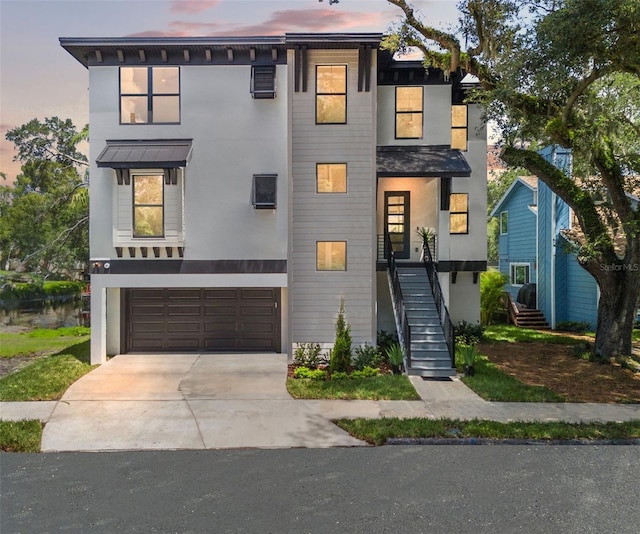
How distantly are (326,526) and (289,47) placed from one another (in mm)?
11159

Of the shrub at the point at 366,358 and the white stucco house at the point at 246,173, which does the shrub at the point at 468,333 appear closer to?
the white stucco house at the point at 246,173

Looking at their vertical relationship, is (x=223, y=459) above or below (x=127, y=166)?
below

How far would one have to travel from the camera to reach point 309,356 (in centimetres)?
1163

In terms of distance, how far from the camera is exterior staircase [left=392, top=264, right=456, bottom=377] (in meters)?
11.0

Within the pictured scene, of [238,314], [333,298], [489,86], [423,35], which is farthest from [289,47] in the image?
[238,314]

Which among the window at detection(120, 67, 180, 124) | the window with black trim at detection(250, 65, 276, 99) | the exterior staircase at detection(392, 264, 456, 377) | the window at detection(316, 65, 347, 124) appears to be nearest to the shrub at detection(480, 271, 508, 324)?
the exterior staircase at detection(392, 264, 456, 377)

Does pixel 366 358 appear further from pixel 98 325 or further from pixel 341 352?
pixel 98 325

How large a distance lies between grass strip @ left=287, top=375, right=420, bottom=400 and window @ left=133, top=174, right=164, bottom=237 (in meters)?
5.63

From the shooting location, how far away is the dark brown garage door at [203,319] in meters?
13.5

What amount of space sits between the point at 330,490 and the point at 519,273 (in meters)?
20.2

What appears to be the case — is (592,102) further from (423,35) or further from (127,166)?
(127,166)

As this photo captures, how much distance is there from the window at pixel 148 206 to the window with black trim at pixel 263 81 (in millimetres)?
3479

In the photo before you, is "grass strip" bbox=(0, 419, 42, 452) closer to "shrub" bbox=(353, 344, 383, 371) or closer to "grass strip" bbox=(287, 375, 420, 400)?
"grass strip" bbox=(287, 375, 420, 400)

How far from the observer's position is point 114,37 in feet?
39.0
